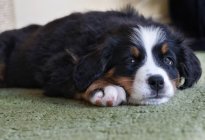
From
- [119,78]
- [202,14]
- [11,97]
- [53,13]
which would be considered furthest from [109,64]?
[202,14]

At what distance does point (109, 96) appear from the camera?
1.84 m

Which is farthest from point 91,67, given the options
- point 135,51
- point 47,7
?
point 47,7

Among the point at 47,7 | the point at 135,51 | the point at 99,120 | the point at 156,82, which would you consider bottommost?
the point at 99,120

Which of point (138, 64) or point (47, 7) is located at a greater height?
point (47, 7)

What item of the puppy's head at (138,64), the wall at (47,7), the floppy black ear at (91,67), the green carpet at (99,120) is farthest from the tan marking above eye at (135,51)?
the wall at (47,7)

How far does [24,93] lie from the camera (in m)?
2.28

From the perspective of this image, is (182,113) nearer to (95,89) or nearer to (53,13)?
(95,89)

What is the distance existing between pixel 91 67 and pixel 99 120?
1.15ft

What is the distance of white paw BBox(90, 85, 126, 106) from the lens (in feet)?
6.04

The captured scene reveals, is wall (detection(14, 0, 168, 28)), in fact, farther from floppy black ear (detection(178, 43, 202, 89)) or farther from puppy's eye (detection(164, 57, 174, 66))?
puppy's eye (detection(164, 57, 174, 66))

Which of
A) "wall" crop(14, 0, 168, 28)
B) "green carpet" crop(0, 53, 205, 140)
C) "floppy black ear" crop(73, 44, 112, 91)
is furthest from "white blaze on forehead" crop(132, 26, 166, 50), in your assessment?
"wall" crop(14, 0, 168, 28)

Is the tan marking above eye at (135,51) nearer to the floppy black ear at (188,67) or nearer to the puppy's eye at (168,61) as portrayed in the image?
the puppy's eye at (168,61)

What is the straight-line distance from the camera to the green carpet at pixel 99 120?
4.69 ft

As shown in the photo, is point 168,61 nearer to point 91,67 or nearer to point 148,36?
point 148,36
